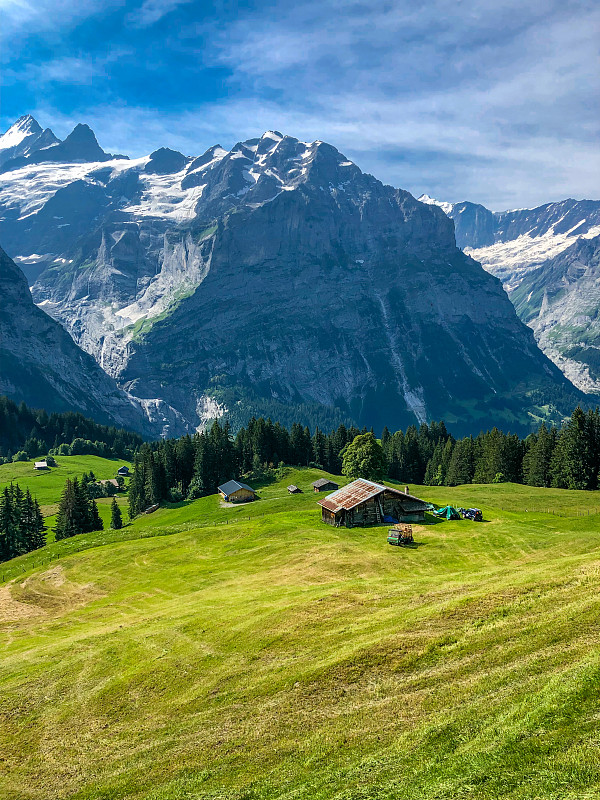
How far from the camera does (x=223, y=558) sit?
66000 millimetres

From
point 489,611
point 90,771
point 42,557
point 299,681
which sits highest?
point 489,611

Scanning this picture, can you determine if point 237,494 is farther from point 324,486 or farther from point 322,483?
point 324,486

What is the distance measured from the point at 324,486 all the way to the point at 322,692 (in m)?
93.3

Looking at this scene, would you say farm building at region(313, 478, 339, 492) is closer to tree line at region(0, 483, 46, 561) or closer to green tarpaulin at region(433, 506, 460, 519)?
green tarpaulin at region(433, 506, 460, 519)

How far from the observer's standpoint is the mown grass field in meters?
17.0

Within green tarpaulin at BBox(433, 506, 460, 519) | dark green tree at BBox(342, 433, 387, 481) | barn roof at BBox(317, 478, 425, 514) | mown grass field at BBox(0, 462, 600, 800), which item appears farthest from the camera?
dark green tree at BBox(342, 433, 387, 481)

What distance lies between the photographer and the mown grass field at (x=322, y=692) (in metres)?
17.0

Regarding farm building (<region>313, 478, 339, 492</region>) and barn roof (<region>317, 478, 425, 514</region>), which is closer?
A: barn roof (<region>317, 478, 425, 514</region>)

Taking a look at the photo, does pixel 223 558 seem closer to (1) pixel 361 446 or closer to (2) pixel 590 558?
(2) pixel 590 558

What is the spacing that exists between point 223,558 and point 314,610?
34054 mm

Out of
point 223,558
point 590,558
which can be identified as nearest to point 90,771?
point 590,558

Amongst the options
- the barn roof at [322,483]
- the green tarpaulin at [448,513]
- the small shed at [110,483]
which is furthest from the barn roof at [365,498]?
the small shed at [110,483]

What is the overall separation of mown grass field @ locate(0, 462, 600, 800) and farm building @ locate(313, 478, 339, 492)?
65718 mm

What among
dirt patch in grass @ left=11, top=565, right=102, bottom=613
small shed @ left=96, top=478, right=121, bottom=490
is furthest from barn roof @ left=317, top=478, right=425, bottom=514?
small shed @ left=96, top=478, right=121, bottom=490
